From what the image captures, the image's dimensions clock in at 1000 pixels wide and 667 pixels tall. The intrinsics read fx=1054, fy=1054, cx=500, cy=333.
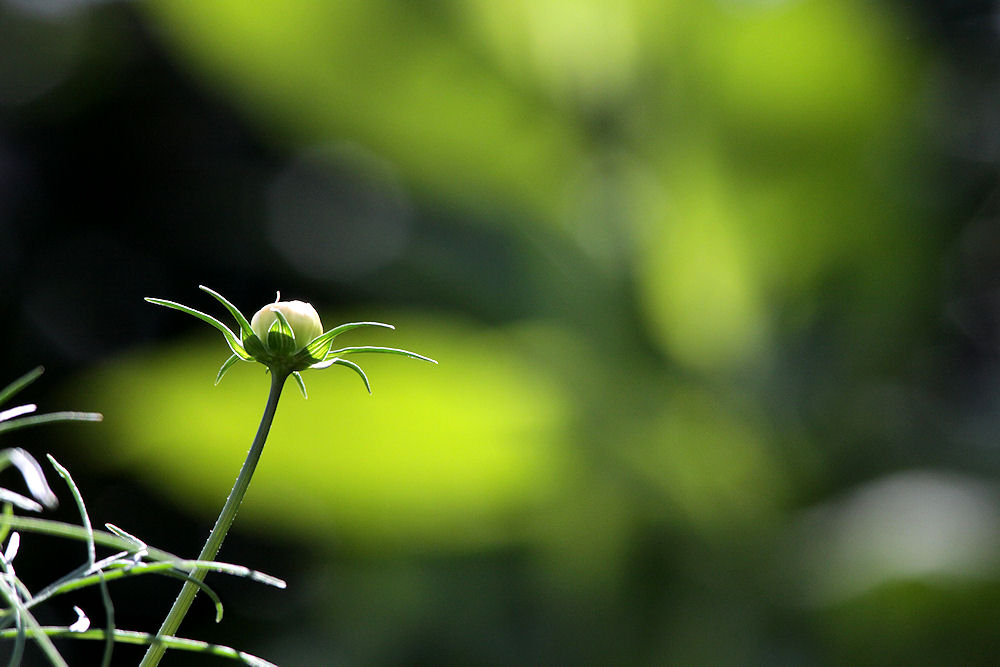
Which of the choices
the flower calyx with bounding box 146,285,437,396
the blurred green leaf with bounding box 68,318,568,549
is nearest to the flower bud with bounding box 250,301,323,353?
the flower calyx with bounding box 146,285,437,396

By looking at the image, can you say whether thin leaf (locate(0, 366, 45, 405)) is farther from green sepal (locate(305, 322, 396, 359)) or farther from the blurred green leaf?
the blurred green leaf

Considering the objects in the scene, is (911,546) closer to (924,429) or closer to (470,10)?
(924,429)

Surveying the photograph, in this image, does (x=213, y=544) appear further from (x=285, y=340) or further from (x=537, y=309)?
(x=537, y=309)

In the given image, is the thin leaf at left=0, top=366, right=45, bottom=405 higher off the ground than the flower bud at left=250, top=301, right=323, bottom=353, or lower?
lower

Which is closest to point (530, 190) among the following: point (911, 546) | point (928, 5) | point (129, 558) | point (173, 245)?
point (173, 245)

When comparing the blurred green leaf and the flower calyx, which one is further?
the blurred green leaf
